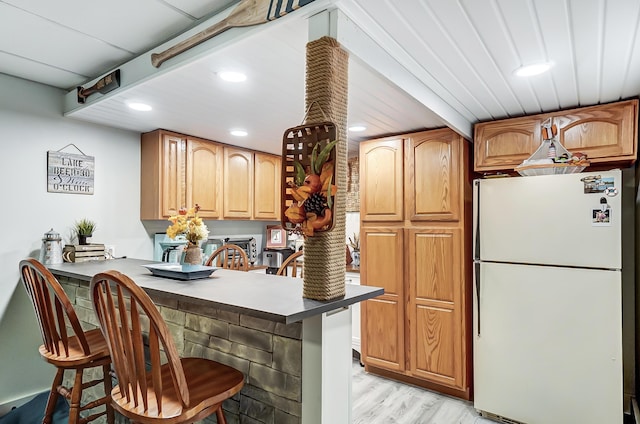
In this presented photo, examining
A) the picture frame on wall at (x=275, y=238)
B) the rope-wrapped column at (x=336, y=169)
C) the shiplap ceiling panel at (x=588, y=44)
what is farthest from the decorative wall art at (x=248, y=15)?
the picture frame on wall at (x=275, y=238)

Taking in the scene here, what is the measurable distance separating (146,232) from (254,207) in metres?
1.12

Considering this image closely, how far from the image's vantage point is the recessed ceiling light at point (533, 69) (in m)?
1.91

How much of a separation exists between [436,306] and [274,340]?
191 centimetres

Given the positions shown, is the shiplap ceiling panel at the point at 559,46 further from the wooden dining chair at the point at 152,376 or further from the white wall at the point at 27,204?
the white wall at the point at 27,204

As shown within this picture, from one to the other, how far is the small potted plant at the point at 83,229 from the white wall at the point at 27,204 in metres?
0.05

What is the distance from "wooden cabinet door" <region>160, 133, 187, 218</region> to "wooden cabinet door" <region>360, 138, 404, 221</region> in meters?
1.61

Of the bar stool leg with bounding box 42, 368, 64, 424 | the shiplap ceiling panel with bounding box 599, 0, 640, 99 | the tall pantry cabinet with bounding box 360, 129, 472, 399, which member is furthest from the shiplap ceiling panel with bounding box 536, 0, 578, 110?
the bar stool leg with bounding box 42, 368, 64, 424

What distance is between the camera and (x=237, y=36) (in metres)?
1.59

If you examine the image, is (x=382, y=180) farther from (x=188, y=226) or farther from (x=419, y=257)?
(x=188, y=226)

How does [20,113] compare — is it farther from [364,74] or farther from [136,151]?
[364,74]

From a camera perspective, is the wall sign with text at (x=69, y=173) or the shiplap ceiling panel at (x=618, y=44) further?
the wall sign with text at (x=69, y=173)

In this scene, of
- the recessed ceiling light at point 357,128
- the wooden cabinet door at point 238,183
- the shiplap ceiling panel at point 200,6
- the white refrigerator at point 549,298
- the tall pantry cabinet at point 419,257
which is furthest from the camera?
the wooden cabinet door at point 238,183

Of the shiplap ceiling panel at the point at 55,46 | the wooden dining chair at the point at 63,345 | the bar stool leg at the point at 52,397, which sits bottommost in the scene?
the bar stool leg at the point at 52,397

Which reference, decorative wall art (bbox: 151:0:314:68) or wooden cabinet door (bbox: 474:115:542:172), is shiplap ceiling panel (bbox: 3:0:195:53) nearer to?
decorative wall art (bbox: 151:0:314:68)
